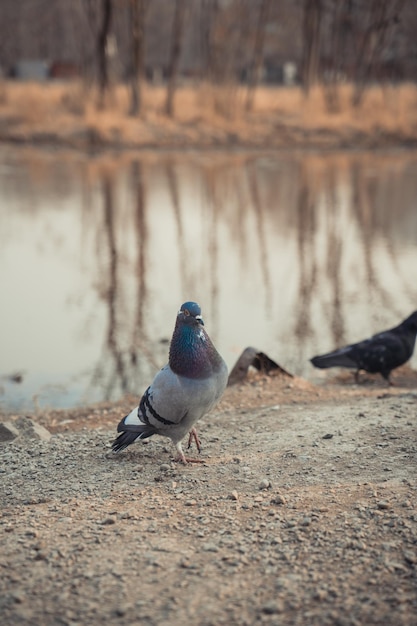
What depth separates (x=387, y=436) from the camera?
4.33 meters

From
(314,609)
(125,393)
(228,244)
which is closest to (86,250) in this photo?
(228,244)

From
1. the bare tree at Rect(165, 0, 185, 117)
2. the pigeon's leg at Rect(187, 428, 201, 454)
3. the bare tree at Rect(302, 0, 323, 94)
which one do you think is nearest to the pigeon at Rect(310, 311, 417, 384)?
the pigeon's leg at Rect(187, 428, 201, 454)

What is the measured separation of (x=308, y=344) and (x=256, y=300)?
4.31 ft

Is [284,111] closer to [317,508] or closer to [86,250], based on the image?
[86,250]

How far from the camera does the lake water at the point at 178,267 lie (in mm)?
6527

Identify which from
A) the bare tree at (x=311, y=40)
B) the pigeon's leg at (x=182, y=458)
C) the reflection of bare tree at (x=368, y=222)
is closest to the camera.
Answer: the pigeon's leg at (x=182, y=458)

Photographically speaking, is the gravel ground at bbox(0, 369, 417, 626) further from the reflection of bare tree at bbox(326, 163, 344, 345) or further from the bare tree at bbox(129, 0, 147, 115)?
the bare tree at bbox(129, 0, 147, 115)

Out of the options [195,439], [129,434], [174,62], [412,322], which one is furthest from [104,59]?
[129,434]

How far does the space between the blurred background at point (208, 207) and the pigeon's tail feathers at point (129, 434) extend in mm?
1690

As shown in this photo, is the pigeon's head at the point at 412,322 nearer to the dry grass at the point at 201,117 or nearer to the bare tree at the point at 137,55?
the dry grass at the point at 201,117

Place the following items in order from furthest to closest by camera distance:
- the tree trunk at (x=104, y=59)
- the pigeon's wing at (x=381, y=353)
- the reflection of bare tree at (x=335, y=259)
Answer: the tree trunk at (x=104, y=59) → the reflection of bare tree at (x=335, y=259) → the pigeon's wing at (x=381, y=353)

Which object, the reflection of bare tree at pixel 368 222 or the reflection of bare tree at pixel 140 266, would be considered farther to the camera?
the reflection of bare tree at pixel 368 222

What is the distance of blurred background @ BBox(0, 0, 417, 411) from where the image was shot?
6.92 meters

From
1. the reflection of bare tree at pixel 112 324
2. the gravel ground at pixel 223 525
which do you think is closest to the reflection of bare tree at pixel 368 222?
the reflection of bare tree at pixel 112 324
